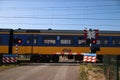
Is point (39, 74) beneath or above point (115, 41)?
beneath

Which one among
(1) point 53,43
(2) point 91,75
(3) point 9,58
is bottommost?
(2) point 91,75

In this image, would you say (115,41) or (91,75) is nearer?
(91,75)

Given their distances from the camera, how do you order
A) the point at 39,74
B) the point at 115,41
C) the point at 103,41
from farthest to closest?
1. the point at 103,41
2. the point at 115,41
3. the point at 39,74

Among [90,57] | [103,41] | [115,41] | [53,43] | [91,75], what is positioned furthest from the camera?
[53,43]

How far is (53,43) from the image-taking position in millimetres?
44625

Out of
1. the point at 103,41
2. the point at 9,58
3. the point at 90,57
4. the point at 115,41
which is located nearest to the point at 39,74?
the point at 90,57

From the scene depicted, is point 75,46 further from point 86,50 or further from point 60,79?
point 60,79

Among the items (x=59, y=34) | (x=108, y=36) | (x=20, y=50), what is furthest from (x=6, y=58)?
(x=108, y=36)

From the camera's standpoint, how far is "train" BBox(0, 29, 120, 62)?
44281 mm

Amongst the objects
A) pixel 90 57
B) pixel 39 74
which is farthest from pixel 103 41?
pixel 39 74

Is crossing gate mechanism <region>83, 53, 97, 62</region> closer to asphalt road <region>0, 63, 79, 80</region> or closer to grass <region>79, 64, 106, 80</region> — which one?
asphalt road <region>0, 63, 79, 80</region>

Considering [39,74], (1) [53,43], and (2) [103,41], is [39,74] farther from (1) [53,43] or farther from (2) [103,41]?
(2) [103,41]

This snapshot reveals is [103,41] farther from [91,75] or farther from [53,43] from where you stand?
[91,75]

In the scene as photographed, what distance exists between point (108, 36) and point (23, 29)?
1121cm
